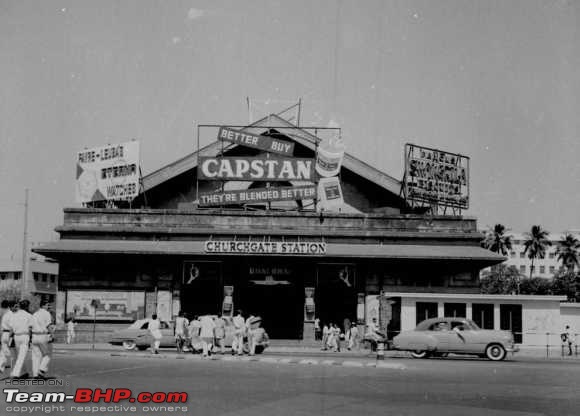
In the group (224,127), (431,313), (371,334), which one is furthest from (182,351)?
(224,127)

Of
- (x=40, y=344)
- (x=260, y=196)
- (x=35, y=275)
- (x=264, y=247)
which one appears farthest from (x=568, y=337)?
(x=35, y=275)

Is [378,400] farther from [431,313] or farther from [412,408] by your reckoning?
[431,313]

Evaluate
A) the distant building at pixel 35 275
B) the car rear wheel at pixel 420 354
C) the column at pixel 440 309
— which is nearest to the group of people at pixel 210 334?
the car rear wheel at pixel 420 354

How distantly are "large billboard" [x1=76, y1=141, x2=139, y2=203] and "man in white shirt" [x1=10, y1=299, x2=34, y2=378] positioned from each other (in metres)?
27.8

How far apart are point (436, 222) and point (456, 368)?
70.0 ft

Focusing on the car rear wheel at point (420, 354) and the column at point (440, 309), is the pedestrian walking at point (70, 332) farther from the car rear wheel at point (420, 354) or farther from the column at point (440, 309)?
the car rear wheel at point (420, 354)

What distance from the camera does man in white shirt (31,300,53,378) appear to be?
1581 centimetres

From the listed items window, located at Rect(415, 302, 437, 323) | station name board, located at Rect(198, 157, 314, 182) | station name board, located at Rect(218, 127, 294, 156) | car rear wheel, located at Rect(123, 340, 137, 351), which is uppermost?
station name board, located at Rect(218, 127, 294, 156)

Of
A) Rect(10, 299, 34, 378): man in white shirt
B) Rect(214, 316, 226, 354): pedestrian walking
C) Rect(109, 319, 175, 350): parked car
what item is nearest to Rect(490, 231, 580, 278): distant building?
Rect(109, 319, 175, 350): parked car

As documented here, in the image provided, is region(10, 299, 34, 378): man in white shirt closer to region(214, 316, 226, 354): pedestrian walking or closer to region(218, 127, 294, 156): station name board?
region(214, 316, 226, 354): pedestrian walking

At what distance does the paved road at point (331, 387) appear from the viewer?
40.6ft

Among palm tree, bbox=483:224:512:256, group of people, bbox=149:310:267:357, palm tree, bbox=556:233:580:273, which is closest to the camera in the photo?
group of people, bbox=149:310:267:357

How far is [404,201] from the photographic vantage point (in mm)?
46156

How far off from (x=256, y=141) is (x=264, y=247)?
6.97m
